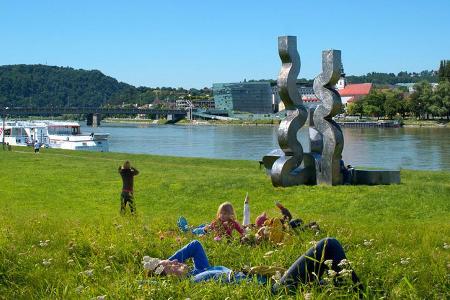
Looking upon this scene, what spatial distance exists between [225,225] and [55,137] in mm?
51683

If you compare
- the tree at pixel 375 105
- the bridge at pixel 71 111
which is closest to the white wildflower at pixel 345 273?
the bridge at pixel 71 111

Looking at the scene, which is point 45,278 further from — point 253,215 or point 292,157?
point 292,157

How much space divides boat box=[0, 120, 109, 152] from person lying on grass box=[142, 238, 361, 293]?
4736 centimetres

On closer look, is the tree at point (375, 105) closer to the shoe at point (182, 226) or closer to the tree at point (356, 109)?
the tree at point (356, 109)

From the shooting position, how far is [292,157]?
18.2 metres

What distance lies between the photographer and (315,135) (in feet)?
60.3

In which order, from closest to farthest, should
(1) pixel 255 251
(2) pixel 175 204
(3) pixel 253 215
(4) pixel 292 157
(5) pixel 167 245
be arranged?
(1) pixel 255 251, (5) pixel 167 245, (3) pixel 253 215, (2) pixel 175 204, (4) pixel 292 157

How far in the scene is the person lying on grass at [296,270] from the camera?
517 centimetres

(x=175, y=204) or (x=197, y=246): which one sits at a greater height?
(x=197, y=246)

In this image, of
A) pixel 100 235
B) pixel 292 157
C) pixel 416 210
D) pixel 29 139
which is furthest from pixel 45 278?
pixel 29 139

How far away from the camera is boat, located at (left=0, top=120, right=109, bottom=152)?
5319 cm

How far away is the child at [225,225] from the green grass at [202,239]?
24cm

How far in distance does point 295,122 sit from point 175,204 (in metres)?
4.42

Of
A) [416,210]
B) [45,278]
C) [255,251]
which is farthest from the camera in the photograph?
[416,210]
